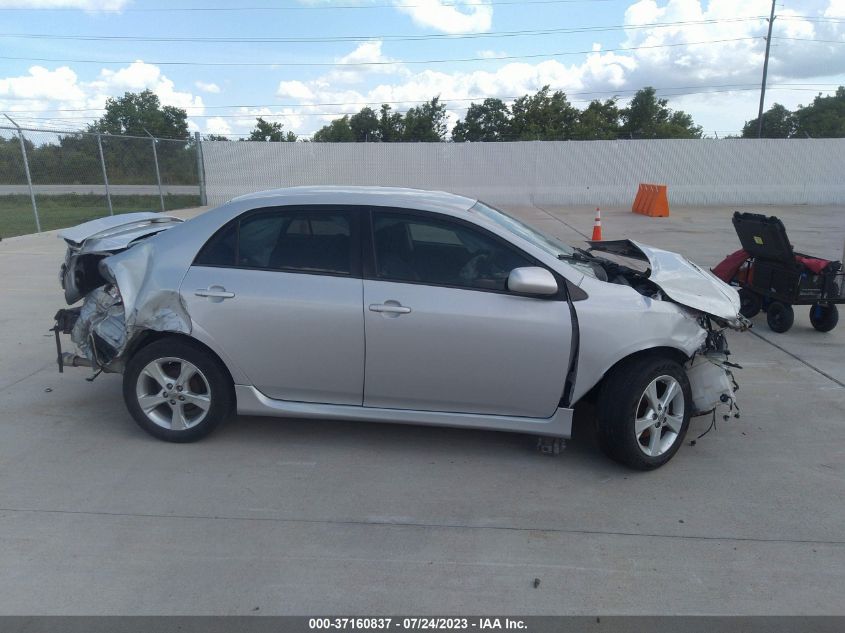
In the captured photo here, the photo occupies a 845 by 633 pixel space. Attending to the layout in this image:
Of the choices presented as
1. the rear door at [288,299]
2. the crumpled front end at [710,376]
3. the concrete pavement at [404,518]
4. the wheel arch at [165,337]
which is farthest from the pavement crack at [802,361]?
the wheel arch at [165,337]

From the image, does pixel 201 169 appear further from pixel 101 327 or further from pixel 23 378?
pixel 101 327

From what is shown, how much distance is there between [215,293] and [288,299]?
1.59ft

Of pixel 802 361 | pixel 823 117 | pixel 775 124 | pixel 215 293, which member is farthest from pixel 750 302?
pixel 775 124

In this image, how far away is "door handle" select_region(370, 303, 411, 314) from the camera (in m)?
3.98

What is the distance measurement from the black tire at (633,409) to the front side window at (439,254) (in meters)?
0.90

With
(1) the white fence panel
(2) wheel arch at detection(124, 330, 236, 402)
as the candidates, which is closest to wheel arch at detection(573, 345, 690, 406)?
(2) wheel arch at detection(124, 330, 236, 402)

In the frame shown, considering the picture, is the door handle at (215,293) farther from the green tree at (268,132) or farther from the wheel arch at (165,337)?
the green tree at (268,132)

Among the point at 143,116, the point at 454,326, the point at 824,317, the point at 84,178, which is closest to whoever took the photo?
the point at 454,326

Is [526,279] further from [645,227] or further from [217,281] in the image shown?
[645,227]

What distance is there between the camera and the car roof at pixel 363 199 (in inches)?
167

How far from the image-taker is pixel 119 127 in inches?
1527

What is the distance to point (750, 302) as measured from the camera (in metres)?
7.75

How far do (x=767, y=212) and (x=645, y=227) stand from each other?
747cm

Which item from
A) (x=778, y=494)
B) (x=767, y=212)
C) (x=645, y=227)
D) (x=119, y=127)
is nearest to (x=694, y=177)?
(x=767, y=212)
